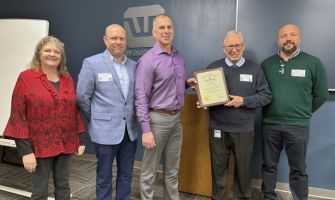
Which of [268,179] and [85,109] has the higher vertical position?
[85,109]

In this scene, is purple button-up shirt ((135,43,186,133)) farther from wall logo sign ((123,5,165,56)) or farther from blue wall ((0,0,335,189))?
wall logo sign ((123,5,165,56))

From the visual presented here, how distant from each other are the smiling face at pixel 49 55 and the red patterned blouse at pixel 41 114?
0.24 ft

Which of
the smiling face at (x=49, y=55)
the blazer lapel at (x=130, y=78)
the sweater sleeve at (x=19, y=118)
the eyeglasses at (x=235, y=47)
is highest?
the eyeglasses at (x=235, y=47)

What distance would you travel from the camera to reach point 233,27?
9.26ft

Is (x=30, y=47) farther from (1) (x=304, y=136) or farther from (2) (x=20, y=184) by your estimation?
(1) (x=304, y=136)

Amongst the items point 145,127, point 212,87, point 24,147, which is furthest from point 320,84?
point 24,147

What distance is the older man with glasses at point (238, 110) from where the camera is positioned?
2221mm

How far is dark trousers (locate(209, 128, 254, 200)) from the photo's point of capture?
2.25 meters

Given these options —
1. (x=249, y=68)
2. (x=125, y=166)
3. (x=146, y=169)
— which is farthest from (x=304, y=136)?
(x=125, y=166)

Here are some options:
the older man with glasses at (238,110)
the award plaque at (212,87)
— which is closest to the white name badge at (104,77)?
the award plaque at (212,87)

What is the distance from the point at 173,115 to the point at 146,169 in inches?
18.6

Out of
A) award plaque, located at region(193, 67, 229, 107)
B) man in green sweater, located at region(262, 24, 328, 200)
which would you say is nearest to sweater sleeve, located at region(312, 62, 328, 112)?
man in green sweater, located at region(262, 24, 328, 200)

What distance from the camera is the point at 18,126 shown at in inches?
66.9

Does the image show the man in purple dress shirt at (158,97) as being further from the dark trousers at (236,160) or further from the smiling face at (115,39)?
the dark trousers at (236,160)
